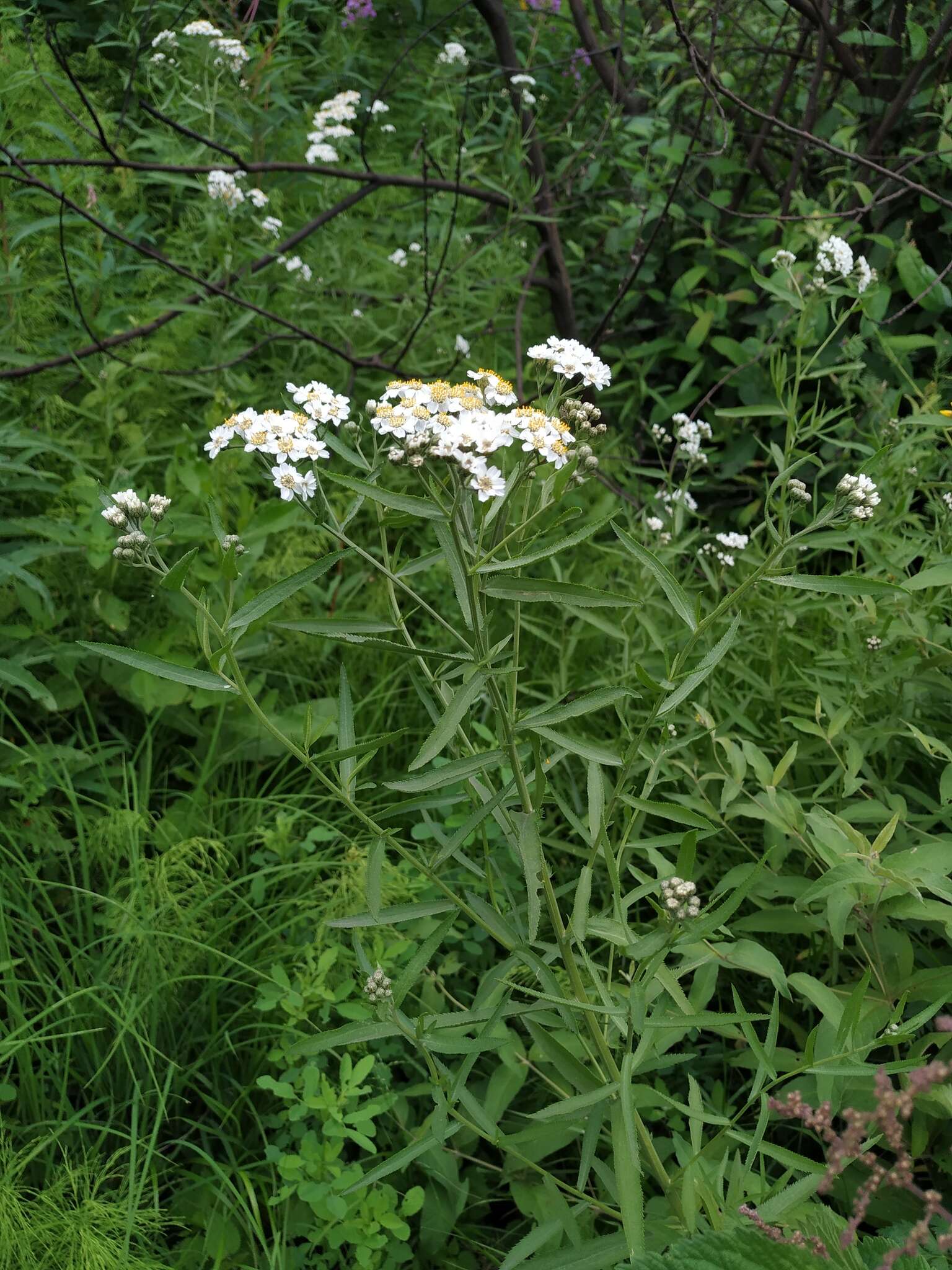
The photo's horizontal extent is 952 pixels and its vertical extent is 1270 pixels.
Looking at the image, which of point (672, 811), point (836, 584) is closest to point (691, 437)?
point (836, 584)

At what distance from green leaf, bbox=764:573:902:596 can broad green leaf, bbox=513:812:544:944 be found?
44 centimetres

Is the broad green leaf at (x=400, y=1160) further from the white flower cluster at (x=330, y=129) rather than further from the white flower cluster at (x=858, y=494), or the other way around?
A: the white flower cluster at (x=330, y=129)

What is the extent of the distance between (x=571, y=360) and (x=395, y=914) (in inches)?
31.3

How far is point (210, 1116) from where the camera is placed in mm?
2092

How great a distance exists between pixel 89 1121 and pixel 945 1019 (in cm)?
167

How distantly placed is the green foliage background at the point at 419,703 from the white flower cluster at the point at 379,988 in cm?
6

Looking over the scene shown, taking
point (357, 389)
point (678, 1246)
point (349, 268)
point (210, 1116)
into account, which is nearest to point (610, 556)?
point (357, 389)

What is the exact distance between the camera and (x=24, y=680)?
2385 millimetres

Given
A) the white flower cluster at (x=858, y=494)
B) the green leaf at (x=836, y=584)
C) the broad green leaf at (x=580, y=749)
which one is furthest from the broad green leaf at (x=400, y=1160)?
the white flower cluster at (x=858, y=494)

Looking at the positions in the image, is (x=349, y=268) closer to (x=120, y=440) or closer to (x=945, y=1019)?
(x=120, y=440)

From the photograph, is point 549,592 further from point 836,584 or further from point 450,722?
point 836,584

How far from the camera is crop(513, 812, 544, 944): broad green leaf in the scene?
131 cm

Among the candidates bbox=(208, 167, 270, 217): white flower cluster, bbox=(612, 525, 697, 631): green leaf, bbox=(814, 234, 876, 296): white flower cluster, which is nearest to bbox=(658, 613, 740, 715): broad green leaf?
bbox=(612, 525, 697, 631): green leaf

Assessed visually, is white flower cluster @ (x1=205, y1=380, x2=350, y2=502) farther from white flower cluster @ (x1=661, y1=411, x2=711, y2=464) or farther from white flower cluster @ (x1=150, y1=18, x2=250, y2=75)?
white flower cluster @ (x1=150, y1=18, x2=250, y2=75)
